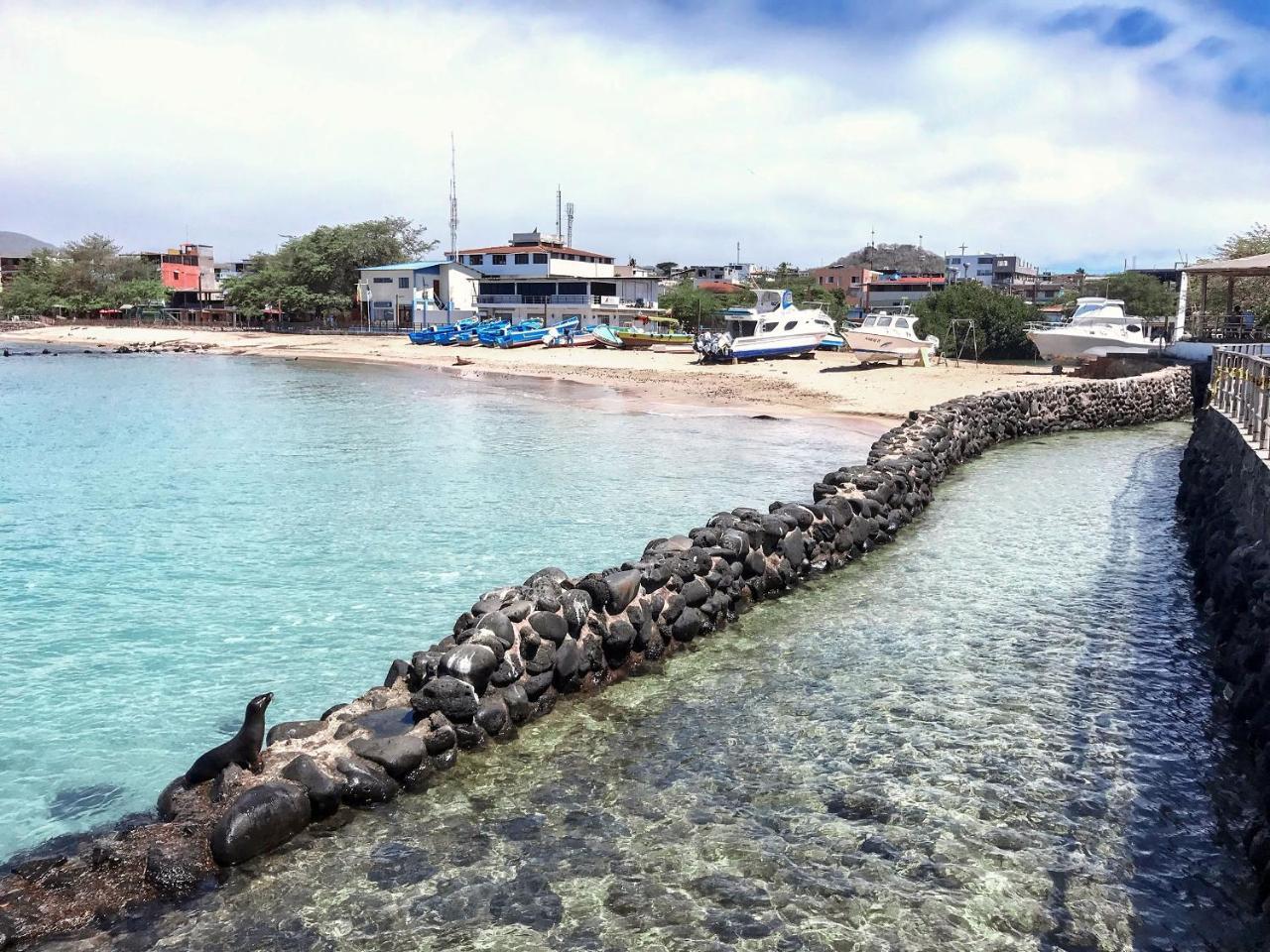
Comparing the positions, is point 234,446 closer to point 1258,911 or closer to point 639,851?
point 639,851

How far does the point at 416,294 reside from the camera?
6638 cm

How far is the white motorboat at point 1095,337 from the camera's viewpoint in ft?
120

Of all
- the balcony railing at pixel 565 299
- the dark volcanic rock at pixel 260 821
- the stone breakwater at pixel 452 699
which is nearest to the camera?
the stone breakwater at pixel 452 699

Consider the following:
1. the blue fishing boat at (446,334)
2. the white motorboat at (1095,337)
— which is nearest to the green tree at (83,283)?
the blue fishing boat at (446,334)

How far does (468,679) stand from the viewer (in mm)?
6992

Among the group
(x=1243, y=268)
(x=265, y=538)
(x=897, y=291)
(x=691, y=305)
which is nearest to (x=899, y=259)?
(x=897, y=291)

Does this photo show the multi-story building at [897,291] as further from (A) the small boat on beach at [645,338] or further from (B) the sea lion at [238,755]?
(B) the sea lion at [238,755]

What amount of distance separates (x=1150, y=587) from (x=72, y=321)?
97.1 meters

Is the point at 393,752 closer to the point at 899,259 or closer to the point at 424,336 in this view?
the point at 424,336

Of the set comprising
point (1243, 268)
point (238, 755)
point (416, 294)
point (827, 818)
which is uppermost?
point (416, 294)

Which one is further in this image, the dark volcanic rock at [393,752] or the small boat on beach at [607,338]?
the small boat on beach at [607,338]

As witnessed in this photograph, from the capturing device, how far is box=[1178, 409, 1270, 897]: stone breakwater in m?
6.79

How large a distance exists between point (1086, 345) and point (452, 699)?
35.7m

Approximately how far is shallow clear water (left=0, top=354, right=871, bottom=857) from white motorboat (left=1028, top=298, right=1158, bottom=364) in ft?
50.2
